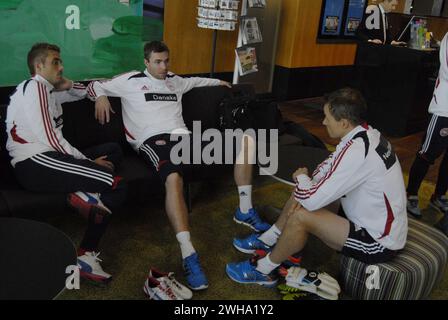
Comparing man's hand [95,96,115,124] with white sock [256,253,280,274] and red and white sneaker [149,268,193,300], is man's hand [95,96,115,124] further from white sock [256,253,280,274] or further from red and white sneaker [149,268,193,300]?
white sock [256,253,280,274]

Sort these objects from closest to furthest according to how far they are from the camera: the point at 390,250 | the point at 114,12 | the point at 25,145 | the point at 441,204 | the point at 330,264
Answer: the point at 390,250 → the point at 25,145 → the point at 330,264 → the point at 441,204 → the point at 114,12

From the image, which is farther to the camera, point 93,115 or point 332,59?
point 332,59

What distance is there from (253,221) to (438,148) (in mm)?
1395

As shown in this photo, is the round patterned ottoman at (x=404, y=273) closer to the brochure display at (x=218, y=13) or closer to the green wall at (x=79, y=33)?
the brochure display at (x=218, y=13)

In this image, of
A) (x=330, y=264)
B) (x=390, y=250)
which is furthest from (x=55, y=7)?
(x=390, y=250)

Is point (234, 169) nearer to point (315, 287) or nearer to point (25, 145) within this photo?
point (315, 287)

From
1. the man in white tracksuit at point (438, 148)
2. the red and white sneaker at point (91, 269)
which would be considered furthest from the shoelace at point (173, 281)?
the man in white tracksuit at point (438, 148)

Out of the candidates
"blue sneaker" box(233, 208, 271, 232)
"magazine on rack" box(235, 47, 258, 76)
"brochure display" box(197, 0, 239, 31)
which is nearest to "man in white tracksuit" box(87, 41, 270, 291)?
"blue sneaker" box(233, 208, 271, 232)

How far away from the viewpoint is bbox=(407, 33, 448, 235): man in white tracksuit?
113 inches

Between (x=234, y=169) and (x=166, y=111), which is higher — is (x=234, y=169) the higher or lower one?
the lower one

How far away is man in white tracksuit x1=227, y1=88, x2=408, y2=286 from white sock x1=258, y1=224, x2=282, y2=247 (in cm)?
28

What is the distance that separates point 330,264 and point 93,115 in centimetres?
167

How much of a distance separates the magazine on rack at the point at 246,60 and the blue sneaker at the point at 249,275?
3.25 metres

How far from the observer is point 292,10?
5.56 metres
